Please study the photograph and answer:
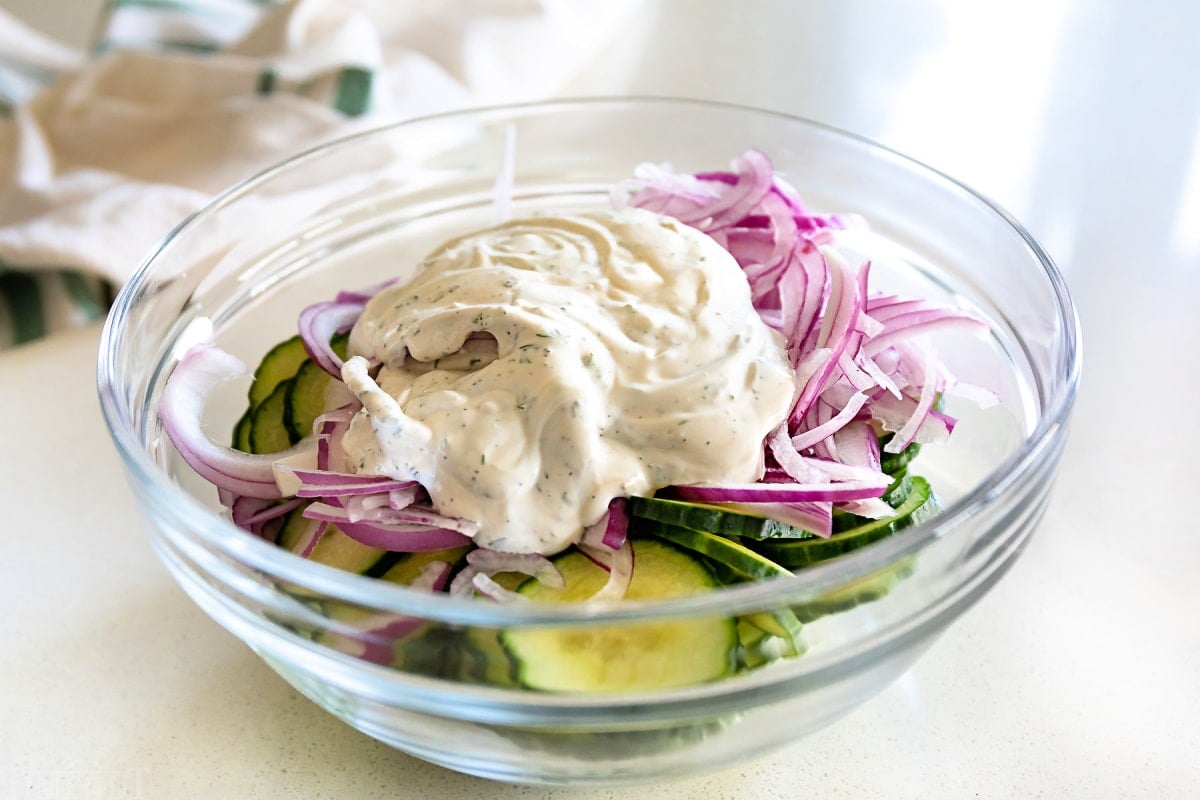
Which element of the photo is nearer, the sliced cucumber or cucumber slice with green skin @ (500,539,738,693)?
cucumber slice with green skin @ (500,539,738,693)

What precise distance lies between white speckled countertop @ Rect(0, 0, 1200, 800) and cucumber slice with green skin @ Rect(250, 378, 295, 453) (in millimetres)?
222

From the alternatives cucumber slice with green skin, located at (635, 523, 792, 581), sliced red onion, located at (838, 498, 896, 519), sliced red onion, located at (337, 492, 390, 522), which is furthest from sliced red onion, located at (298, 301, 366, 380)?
sliced red onion, located at (838, 498, 896, 519)

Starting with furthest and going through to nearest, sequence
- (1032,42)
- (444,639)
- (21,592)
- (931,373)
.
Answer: (1032,42), (21,592), (931,373), (444,639)

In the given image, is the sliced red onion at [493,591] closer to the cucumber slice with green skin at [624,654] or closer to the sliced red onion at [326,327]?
the cucumber slice with green skin at [624,654]

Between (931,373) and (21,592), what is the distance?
42.3 inches

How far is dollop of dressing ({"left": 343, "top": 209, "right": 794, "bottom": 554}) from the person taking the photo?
103cm

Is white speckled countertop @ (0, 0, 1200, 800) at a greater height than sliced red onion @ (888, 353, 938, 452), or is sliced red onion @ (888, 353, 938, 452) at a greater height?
sliced red onion @ (888, 353, 938, 452)

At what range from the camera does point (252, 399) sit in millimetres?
1318

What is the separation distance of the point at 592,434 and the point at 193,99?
1363 millimetres

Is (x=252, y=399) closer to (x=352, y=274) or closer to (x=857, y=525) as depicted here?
(x=352, y=274)

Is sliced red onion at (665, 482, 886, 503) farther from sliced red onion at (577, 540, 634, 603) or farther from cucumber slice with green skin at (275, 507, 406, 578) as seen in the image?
cucumber slice with green skin at (275, 507, 406, 578)

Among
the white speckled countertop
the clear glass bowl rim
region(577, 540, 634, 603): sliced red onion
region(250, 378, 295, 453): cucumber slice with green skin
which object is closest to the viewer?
the clear glass bowl rim

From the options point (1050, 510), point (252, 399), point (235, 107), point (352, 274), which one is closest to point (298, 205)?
point (352, 274)

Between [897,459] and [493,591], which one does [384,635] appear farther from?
[897,459]
